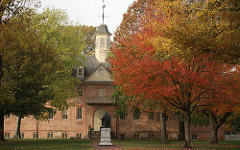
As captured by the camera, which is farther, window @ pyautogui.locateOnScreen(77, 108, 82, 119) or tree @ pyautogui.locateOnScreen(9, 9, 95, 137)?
window @ pyautogui.locateOnScreen(77, 108, 82, 119)

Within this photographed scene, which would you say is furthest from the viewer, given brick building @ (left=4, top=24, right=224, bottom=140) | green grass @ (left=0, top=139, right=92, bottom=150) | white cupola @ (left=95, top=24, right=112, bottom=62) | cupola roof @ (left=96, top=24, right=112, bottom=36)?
cupola roof @ (left=96, top=24, right=112, bottom=36)

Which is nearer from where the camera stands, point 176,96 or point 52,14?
point 176,96

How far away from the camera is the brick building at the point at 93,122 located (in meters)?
43.2

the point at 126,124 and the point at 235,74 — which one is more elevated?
the point at 235,74

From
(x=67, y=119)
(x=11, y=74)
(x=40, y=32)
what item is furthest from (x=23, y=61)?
(x=67, y=119)

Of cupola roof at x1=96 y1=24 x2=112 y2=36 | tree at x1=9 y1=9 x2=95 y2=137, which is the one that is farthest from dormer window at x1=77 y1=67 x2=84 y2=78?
tree at x1=9 y1=9 x2=95 y2=137

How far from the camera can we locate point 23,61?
23578 millimetres

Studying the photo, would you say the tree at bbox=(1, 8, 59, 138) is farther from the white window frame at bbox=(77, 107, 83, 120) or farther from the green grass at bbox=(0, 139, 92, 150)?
the white window frame at bbox=(77, 107, 83, 120)

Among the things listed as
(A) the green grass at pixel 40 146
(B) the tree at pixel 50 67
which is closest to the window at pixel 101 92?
(B) the tree at pixel 50 67

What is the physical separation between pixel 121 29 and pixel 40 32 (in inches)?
314

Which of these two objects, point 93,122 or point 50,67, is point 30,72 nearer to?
point 50,67

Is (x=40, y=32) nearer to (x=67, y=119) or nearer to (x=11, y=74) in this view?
(x=11, y=74)

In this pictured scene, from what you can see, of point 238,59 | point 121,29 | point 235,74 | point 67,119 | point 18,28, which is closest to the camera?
point 238,59

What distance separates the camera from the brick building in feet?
142
